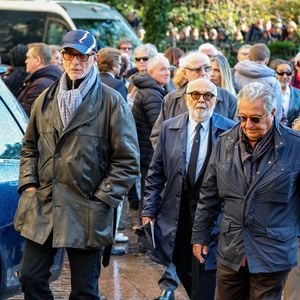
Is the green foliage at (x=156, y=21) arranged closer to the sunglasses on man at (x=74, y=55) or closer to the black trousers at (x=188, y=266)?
the black trousers at (x=188, y=266)

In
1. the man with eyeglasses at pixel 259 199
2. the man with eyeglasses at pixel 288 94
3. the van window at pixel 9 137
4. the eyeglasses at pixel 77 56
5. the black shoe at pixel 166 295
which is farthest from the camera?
the man with eyeglasses at pixel 288 94

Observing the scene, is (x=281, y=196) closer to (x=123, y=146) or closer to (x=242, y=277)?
(x=242, y=277)

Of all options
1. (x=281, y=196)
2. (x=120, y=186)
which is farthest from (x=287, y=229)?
(x=120, y=186)

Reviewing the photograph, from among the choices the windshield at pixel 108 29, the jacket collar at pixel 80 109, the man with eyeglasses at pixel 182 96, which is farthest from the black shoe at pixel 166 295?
the windshield at pixel 108 29

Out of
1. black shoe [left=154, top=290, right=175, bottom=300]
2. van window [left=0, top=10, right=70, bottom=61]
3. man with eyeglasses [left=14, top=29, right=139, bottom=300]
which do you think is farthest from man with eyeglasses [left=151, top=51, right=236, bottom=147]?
van window [left=0, top=10, right=70, bottom=61]

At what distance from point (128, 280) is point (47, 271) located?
2594 millimetres

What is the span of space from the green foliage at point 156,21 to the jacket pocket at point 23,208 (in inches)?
602

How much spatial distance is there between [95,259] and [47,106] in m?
1.00

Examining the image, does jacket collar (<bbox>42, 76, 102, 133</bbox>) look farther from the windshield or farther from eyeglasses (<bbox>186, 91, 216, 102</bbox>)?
the windshield

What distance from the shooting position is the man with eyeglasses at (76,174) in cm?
599

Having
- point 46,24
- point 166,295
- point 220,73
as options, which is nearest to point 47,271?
point 166,295

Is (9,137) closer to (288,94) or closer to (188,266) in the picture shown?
(188,266)

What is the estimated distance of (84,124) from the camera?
604cm

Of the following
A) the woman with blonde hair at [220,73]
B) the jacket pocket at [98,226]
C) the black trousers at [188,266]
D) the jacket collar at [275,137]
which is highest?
the jacket collar at [275,137]
